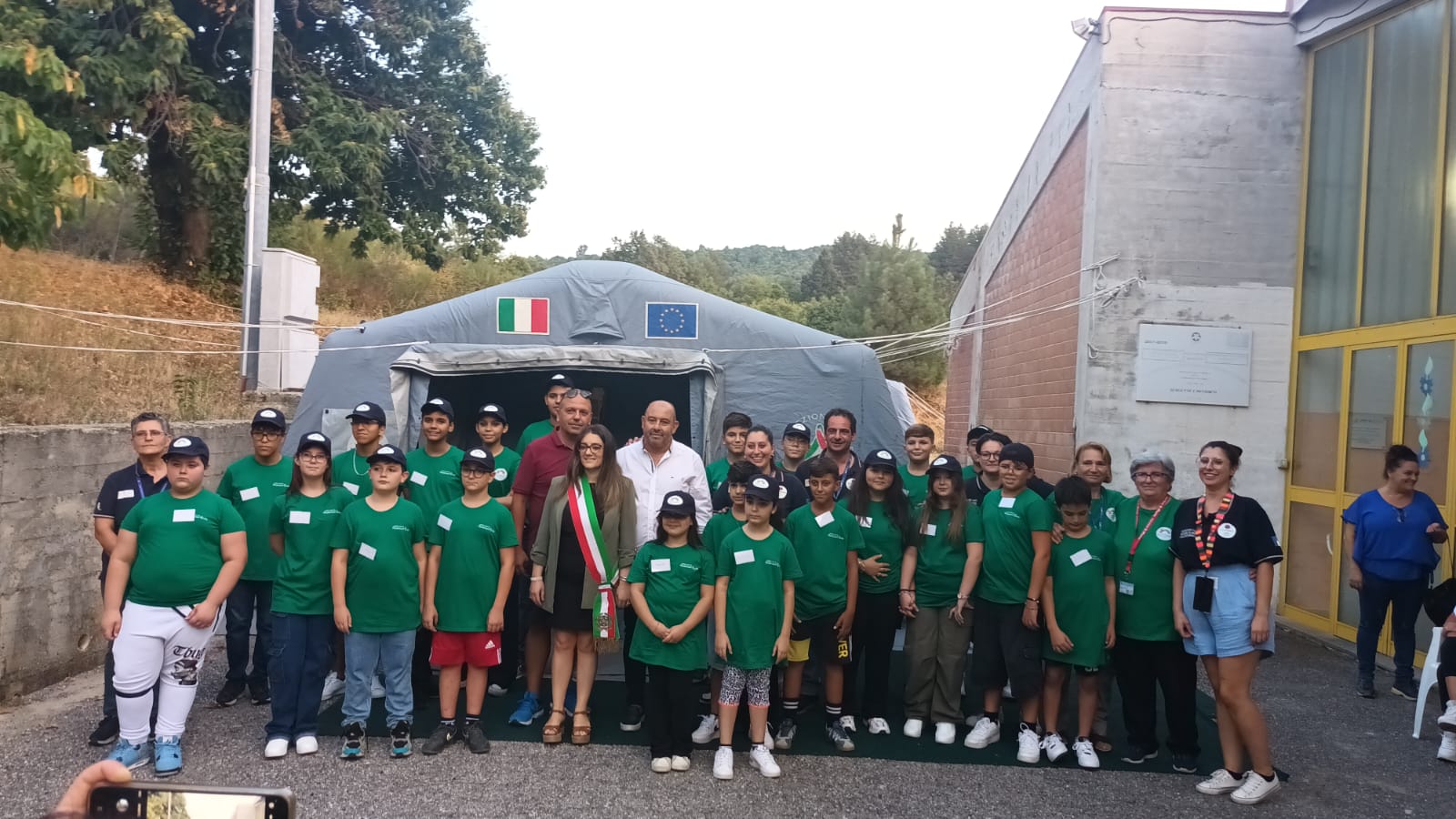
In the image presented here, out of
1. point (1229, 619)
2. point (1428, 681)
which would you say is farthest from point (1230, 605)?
point (1428, 681)

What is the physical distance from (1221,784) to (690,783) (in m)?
2.19

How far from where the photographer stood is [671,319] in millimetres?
7172

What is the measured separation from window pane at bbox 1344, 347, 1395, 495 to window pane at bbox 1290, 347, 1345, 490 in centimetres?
13

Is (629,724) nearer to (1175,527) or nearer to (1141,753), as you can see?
(1141,753)

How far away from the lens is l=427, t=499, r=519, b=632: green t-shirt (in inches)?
174

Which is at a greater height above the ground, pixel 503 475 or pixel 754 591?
pixel 503 475

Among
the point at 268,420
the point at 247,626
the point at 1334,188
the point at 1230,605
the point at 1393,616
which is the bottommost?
the point at 247,626

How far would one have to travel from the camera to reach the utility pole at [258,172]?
8.79 m

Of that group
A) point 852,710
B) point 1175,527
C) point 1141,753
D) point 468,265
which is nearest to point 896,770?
point 852,710

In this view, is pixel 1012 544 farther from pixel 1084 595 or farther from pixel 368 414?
pixel 368 414

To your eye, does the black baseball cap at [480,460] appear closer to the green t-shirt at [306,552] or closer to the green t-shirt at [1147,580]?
the green t-shirt at [306,552]

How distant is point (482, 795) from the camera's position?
3885 millimetres

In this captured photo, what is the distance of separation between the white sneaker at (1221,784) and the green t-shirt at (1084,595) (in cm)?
61

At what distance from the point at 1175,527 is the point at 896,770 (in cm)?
158
